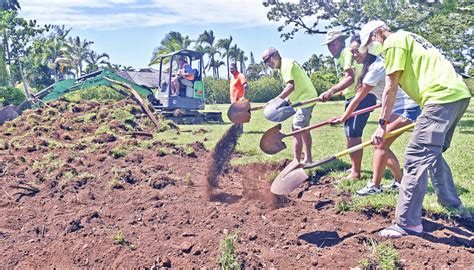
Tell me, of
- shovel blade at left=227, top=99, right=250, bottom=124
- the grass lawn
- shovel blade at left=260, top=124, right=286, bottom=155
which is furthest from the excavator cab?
shovel blade at left=260, top=124, right=286, bottom=155

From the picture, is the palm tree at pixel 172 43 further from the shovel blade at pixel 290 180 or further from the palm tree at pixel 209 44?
the shovel blade at pixel 290 180

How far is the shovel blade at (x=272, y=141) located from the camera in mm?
6074

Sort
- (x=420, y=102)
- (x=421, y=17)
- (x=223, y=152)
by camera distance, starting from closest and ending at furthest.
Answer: (x=420, y=102), (x=223, y=152), (x=421, y=17)

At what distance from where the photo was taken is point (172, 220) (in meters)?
5.51

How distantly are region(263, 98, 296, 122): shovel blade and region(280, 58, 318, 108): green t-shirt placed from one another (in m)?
0.60

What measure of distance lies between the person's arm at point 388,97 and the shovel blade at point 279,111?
Answer: 1911mm

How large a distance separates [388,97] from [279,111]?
215 cm

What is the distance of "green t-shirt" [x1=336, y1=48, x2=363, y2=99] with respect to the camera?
6402 millimetres

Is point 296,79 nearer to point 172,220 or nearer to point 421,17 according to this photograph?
point 172,220

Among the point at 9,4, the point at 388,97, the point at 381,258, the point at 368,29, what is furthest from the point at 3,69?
the point at 381,258

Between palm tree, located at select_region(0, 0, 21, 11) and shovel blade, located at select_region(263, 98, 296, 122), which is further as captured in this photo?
palm tree, located at select_region(0, 0, 21, 11)

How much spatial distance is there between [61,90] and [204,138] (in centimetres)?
665

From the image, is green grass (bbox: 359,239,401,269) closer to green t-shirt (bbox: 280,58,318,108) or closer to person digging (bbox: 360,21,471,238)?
person digging (bbox: 360,21,471,238)

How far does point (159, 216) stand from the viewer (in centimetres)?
566
